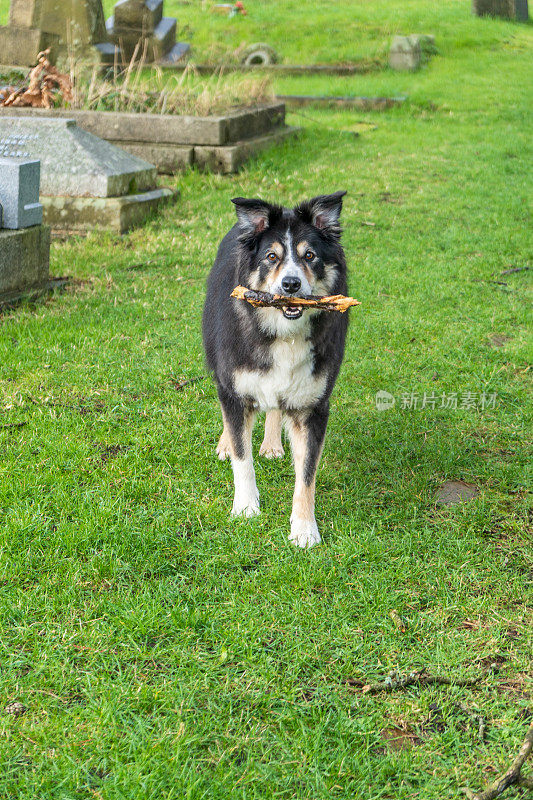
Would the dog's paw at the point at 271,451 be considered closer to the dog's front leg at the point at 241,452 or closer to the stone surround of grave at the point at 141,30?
the dog's front leg at the point at 241,452

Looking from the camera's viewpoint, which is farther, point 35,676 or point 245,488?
point 245,488

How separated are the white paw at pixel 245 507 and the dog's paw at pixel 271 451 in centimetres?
69

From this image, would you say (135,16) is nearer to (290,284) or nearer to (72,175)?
(72,175)

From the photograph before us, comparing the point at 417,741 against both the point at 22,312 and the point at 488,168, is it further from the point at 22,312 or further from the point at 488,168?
the point at 488,168

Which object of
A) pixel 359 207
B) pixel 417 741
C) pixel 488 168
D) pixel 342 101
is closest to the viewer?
pixel 417 741

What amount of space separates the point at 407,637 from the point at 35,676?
1478 millimetres

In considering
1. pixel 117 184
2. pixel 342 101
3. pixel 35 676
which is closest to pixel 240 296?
pixel 35 676

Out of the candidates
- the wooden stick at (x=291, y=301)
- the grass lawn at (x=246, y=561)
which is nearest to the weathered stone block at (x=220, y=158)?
the grass lawn at (x=246, y=561)

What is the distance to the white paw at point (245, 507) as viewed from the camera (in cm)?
409

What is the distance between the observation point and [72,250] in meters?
8.31

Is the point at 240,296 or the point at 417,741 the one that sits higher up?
the point at 240,296

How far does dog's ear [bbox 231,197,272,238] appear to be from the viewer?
11.8 ft
